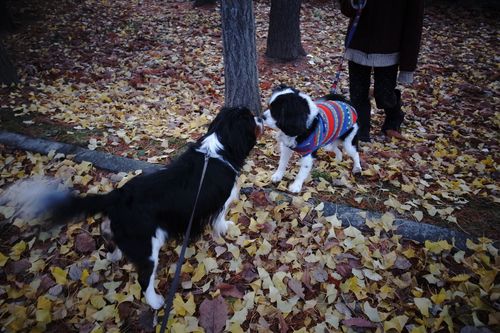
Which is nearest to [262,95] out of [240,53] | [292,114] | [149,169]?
[240,53]

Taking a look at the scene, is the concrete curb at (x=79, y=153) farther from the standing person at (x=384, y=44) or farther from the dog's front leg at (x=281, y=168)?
the standing person at (x=384, y=44)

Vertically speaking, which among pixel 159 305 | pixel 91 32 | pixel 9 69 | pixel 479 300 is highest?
pixel 91 32

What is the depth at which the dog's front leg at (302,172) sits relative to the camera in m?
3.11

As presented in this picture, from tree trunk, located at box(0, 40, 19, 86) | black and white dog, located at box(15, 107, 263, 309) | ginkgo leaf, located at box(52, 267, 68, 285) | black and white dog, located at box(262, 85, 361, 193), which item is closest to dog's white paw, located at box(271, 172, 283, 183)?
black and white dog, located at box(262, 85, 361, 193)

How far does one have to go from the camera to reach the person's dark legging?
12.4 feet

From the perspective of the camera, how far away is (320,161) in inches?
150

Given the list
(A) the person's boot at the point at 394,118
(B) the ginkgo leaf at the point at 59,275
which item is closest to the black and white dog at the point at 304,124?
(A) the person's boot at the point at 394,118

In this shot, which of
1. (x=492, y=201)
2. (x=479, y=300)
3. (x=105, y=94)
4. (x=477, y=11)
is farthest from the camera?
(x=477, y=11)

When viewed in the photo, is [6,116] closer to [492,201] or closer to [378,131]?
[378,131]

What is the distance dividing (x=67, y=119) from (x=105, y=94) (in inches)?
42.2

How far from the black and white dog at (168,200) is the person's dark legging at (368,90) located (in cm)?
233

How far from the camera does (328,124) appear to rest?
118 inches

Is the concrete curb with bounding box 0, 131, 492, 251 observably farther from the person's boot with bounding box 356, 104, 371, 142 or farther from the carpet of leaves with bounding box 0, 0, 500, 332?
the person's boot with bounding box 356, 104, 371, 142

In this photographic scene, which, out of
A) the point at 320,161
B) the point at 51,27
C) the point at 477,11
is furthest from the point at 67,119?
the point at 477,11
